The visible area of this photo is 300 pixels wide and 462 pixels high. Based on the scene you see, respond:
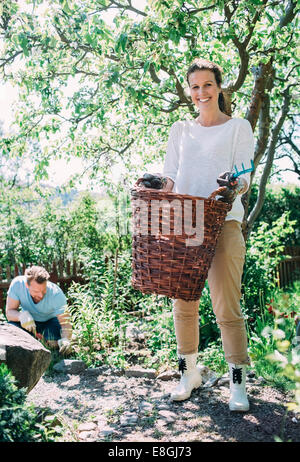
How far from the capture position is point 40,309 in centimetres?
436

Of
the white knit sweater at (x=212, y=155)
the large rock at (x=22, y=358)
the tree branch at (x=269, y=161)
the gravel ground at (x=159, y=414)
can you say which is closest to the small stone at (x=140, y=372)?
the gravel ground at (x=159, y=414)

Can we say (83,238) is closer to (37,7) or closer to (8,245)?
(8,245)

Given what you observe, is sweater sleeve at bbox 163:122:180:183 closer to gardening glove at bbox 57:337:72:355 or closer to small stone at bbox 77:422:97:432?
small stone at bbox 77:422:97:432

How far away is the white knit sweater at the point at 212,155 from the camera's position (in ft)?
7.87

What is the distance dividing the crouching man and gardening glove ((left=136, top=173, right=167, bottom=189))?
212cm

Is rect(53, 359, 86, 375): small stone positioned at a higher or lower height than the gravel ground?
lower

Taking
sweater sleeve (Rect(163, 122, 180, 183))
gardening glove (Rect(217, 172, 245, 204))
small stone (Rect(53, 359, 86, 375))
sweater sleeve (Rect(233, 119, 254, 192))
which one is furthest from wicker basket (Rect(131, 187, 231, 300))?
small stone (Rect(53, 359, 86, 375))

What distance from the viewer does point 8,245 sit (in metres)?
6.82

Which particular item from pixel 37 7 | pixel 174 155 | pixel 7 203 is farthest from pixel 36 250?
pixel 174 155

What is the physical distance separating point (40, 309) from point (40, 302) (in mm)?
72

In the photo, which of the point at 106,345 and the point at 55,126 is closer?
the point at 106,345

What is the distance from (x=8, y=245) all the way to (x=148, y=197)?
517 centimetres

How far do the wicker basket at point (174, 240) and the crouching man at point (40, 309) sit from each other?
218 centimetres

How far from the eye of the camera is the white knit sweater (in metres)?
2.40
